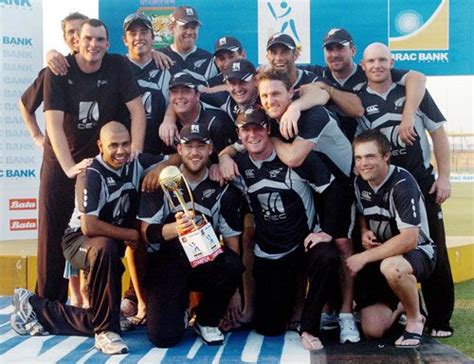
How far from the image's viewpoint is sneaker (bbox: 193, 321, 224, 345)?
413 cm

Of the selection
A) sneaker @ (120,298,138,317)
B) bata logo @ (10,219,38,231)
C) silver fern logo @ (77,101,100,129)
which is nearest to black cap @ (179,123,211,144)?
silver fern logo @ (77,101,100,129)

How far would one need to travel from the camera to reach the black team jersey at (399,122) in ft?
14.3

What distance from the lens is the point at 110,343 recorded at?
398 centimetres

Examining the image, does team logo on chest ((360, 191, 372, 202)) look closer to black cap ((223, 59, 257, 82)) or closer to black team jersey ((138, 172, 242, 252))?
black team jersey ((138, 172, 242, 252))

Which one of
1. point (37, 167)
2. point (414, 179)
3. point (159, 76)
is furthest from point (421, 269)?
point (37, 167)

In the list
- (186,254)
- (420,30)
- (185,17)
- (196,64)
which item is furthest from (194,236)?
(420,30)

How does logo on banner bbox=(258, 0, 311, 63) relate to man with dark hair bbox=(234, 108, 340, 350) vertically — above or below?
above

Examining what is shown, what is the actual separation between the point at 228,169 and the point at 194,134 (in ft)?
0.92

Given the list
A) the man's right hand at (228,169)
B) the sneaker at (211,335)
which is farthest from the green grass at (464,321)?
the man's right hand at (228,169)

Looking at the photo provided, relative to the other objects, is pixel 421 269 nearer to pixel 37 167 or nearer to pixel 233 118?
pixel 233 118

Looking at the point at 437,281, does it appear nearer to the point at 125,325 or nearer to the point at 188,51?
the point at 125,325

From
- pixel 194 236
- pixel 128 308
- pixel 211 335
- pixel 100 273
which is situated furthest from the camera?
pixel 128 308

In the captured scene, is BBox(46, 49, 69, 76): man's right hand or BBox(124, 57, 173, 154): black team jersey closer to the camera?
BBox(46, 49, 69, 76): man's right hand

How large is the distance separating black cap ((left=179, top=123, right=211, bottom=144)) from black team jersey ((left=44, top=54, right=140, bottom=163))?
596 mm
